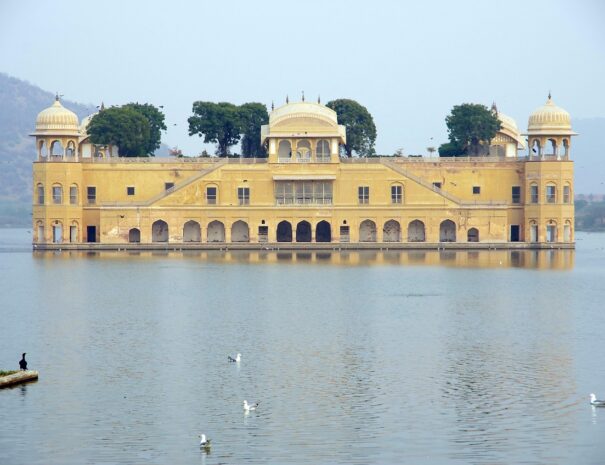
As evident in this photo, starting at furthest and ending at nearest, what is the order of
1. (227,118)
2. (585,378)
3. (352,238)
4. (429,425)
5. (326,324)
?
(227,118)
(352,238)
(326,324)
(585,378)
(429,425)

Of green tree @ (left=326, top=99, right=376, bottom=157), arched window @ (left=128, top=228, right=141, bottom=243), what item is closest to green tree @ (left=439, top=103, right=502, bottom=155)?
green tree @ (left=326, top=99, right=376, bottom=157)

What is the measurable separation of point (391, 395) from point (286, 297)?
2207 centimetres

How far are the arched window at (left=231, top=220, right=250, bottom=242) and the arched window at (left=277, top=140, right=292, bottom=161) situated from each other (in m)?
4.57

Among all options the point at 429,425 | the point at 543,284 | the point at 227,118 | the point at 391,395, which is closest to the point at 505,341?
the point at 391,395

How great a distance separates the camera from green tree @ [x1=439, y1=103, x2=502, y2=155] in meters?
93.3

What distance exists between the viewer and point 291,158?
276 feet

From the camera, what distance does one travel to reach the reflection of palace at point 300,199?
83250 millimetres

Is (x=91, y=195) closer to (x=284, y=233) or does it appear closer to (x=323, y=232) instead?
(x=284, y=233)

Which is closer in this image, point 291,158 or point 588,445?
point 588,445

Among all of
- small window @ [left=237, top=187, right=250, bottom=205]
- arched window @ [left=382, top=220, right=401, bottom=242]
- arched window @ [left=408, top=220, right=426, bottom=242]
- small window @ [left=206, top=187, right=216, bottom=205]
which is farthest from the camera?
arched window @ [left=408, top=220, right=426, bottom=242]

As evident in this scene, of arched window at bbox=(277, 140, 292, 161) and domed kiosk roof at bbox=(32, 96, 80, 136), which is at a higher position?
domed kiosk roof at bbox=(32, 96, 80, 136)

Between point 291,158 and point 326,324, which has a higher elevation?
point 291,158

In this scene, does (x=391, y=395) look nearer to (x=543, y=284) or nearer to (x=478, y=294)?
(x=478, y=294)

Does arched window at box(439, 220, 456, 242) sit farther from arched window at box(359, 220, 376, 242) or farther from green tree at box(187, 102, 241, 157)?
green tree at box(187, 102, 241, 157)
